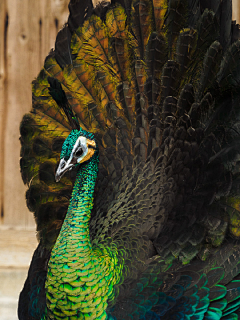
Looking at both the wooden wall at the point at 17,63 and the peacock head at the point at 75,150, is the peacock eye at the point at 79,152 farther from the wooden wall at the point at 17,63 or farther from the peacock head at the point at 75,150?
the wooden wall at the point at 17,63

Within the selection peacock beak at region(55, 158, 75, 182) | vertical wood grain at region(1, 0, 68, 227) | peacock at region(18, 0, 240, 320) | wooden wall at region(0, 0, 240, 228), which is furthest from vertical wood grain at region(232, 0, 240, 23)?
peacock beak at region(55, 158, 75, 182)

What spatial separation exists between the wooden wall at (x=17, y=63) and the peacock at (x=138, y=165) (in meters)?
0.58

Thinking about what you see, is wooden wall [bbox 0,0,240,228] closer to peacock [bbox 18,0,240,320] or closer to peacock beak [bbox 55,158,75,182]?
peacock [bbox 18,0,240,320]

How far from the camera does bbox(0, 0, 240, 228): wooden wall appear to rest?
8.87 ft

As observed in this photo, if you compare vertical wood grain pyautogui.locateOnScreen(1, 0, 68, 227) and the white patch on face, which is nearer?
the white patch on face

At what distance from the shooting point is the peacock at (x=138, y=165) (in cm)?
144

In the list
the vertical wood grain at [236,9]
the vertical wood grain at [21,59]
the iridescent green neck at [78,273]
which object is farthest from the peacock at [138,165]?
the vertical wood grain at [236,9]

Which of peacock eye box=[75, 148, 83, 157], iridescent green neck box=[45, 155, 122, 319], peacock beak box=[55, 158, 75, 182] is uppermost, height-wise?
peacock eye box=[75, 148, 83, 157]

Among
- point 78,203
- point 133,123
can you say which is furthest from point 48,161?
point 78,203

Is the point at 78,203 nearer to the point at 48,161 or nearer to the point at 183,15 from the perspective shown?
the point at 48,161

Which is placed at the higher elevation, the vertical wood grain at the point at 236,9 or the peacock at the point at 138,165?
the vertical wood grain at the point at 236,9

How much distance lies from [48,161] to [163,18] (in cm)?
92

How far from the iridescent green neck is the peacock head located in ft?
0.18

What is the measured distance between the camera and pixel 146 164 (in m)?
1.77
